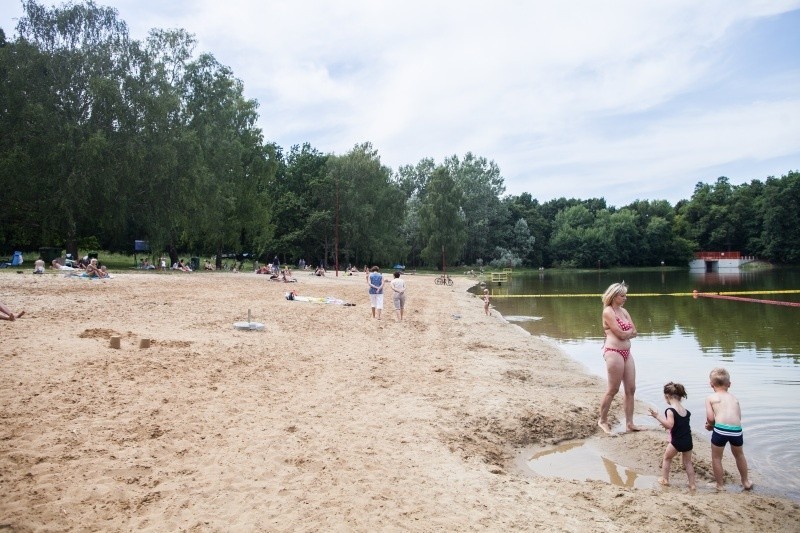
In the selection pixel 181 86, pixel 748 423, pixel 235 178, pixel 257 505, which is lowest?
pixel 748 423

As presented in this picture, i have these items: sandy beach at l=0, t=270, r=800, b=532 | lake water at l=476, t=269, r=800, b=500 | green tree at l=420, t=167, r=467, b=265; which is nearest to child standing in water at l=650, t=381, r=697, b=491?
sandy beach at l=0, t=270, r=800, b=532

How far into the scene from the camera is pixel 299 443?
5883 millimetres

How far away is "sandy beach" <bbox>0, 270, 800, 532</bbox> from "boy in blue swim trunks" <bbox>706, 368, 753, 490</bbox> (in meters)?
0.29

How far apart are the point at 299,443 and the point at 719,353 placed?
547 inches

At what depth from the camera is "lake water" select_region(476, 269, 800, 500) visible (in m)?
7.70

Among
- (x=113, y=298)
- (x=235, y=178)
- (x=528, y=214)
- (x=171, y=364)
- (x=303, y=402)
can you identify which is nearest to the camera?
(x=303, y=402)

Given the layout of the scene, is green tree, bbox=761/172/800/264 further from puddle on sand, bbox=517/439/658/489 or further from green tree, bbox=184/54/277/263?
puddle on sand, bbox=517/439/658/489

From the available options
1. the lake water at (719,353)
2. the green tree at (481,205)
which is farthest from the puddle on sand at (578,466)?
the green tree at (481,205)

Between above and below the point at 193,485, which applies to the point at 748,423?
below

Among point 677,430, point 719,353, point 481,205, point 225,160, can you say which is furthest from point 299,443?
point 481,205

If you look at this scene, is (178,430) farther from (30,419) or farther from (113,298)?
(113,298)

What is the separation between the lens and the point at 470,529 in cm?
430

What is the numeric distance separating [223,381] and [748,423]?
26.8 feet

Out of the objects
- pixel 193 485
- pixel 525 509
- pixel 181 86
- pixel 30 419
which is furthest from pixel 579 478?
pixel 181 86
